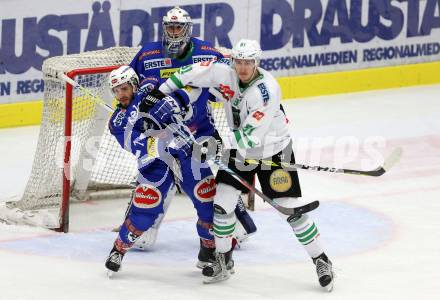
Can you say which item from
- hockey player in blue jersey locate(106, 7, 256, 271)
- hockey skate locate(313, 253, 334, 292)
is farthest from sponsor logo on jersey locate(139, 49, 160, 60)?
hockey skate locate(313, 253, 334, 292)

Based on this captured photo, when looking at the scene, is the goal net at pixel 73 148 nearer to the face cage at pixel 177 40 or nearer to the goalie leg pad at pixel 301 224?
the face cage at pixel 177 40

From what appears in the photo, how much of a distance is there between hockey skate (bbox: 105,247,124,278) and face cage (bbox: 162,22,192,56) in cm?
115

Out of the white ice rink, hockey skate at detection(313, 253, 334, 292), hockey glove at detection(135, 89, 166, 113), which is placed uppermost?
hockey glove at detection(135, 89, 166, 113)

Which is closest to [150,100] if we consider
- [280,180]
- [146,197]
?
[146,197]

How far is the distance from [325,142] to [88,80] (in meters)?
2.43

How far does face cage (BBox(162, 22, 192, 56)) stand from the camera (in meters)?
6.90

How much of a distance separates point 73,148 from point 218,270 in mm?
1592

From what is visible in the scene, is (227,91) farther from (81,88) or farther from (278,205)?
(81,88)

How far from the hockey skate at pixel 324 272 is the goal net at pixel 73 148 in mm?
1693

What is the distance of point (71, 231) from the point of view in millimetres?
7469

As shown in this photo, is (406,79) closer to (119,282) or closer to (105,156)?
(105,156)

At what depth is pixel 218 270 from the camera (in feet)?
21.6

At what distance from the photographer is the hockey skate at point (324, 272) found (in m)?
6.39

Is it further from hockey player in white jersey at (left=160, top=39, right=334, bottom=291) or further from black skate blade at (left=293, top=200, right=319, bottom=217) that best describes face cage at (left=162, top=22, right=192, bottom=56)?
black skate blade at (left=293, top=200, right=319, bottom=217)
